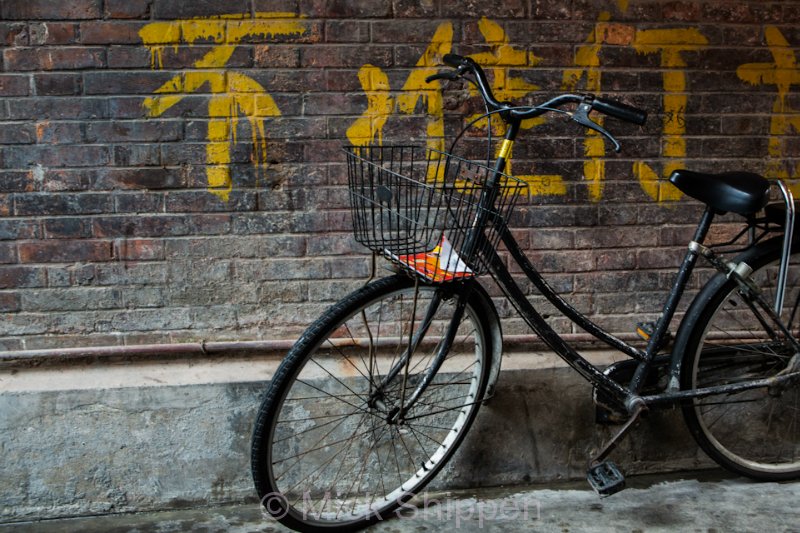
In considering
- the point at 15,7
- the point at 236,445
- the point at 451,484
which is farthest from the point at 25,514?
the point at 15,7

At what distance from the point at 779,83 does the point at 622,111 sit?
1328 mm

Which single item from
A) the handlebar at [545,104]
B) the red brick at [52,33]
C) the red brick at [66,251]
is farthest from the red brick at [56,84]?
the handlebar at [545,104]

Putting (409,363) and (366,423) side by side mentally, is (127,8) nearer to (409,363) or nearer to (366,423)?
(409,363)

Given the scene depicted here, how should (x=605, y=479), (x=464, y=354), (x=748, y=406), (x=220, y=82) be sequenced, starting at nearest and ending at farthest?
(x=605, y=479)
(x=220, y=82)
(x=464, y=354)
(x=748, y=406)

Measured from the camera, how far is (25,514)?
297 centimetres

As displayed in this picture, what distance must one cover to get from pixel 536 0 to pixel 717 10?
794 mm

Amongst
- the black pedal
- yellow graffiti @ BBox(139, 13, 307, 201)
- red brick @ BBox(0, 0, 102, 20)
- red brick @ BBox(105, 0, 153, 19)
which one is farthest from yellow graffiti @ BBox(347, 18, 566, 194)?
the black pedal

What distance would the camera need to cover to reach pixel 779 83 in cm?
319

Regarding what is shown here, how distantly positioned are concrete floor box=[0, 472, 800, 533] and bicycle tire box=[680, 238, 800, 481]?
0.17 meters

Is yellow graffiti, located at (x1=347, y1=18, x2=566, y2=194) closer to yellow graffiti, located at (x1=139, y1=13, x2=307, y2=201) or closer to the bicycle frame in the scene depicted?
yellow graffiti, located at (x1=139, y1=13, x2=307, y2=201)

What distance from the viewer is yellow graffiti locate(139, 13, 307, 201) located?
2.93 meters

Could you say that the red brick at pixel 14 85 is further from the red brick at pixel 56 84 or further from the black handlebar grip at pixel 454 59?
the black handlebar grip at pixel 454 59

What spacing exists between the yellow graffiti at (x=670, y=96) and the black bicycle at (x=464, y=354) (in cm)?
37

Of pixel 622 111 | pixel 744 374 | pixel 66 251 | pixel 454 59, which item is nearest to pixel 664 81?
pixel 622 111
